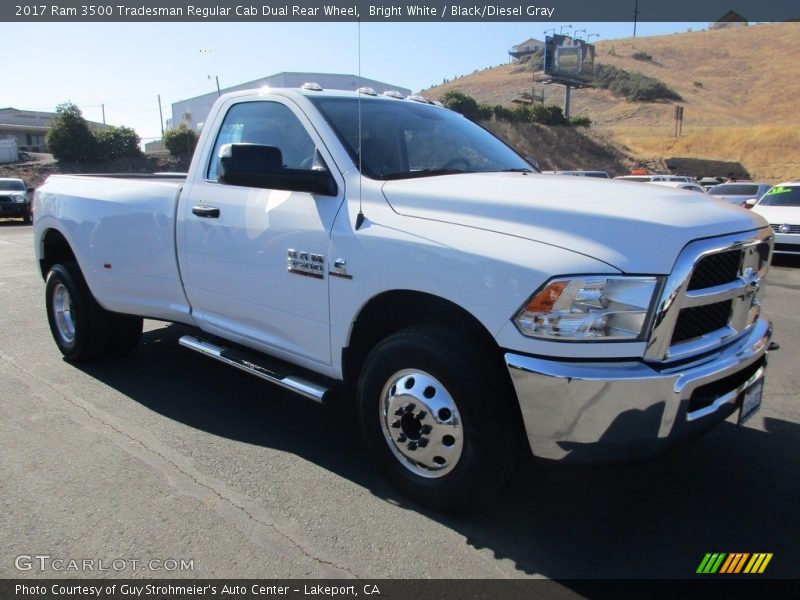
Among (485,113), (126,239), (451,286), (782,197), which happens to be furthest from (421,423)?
(485,113)

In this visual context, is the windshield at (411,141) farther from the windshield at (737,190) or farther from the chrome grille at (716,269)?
the windshield at (737,190)

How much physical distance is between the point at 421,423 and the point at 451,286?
2.25 ft

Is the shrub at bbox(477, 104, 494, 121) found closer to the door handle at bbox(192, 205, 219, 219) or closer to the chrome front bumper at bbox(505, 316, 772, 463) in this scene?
the door handle at bbox(192, 205, 219, 219)

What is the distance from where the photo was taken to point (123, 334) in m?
5.30

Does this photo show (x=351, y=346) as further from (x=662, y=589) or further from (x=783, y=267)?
(x=783, y=267)

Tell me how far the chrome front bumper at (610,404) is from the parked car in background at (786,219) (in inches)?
407

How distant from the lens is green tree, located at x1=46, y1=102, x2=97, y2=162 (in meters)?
33.6

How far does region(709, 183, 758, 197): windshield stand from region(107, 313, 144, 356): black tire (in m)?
20.0

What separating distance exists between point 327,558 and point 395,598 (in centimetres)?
39

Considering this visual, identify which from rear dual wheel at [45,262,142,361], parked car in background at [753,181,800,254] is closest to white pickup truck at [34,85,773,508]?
rear dual wheel at [45,262,142,361]

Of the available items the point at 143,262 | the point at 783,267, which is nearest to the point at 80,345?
the point at 143,262

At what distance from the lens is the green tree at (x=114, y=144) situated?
34719mm

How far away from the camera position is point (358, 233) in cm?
303

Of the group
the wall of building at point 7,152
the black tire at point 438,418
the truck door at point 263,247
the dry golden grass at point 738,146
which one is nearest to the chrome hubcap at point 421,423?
the black tire at point 438,418
